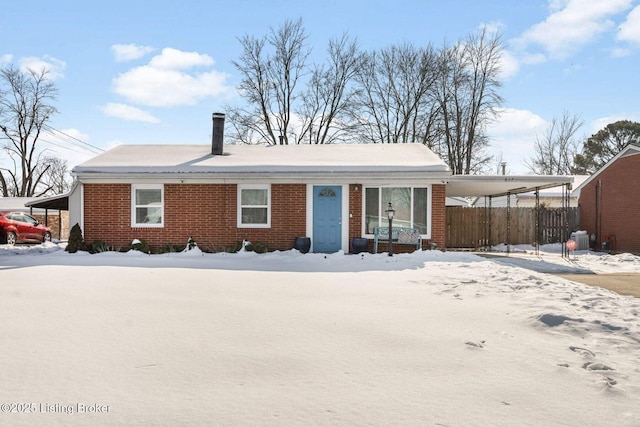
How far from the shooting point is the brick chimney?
54.3 ft

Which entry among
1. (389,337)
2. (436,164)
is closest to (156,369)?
(389,337)

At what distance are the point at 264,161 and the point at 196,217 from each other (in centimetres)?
281

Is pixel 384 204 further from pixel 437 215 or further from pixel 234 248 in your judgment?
pixel 234 248

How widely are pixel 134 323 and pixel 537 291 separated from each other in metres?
5.83

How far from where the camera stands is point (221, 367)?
3807mm

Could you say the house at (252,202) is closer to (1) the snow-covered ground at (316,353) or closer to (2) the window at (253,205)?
(2) the window at (253,205)

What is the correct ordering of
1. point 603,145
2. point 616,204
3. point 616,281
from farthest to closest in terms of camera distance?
point 603,145 → point 616,204 → point 616,281

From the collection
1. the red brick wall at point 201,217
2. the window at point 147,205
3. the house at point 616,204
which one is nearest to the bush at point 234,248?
the red brick wall at point 201,217

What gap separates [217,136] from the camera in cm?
1656

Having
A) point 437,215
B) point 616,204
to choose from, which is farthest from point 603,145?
point 437,215

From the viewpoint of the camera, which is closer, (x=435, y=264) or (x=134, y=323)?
(x=134, y=323)

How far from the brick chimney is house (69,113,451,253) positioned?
1990mm

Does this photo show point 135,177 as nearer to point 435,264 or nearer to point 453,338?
point 435,264

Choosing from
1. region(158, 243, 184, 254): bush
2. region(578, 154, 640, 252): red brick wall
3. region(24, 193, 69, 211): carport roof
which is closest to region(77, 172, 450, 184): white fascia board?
region(158, 243, 184, 254): bush
